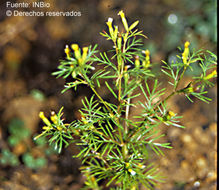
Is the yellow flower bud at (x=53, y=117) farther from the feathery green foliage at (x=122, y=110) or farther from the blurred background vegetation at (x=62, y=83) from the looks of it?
the blurred background vegetation at (x=62, y=83)

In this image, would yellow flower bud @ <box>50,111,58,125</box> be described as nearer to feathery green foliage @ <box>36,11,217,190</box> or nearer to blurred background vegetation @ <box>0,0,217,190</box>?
feathery green foliage @ <box>36,11,217,190</box>

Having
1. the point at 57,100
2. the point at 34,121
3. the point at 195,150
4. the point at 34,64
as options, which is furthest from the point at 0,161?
the point at 195,150

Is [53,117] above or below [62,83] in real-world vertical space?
below

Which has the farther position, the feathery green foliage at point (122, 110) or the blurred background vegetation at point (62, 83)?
the blurred background vegetation at point (62, 83)

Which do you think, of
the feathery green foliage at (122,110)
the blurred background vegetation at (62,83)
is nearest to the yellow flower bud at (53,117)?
the feathery green foliage at (122,110)

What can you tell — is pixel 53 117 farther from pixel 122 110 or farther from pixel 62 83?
pixel 62 83

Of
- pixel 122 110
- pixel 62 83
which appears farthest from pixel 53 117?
pixel 62 83

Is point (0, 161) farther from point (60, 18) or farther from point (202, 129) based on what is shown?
point (202, 129)

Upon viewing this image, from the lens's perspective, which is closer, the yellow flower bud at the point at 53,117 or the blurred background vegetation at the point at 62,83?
the yellow flower bud at the point at 53,117

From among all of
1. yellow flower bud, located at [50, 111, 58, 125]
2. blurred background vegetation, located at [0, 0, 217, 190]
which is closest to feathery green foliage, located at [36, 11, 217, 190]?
yellow flower bud, located at [50, 111, 58, 125]
